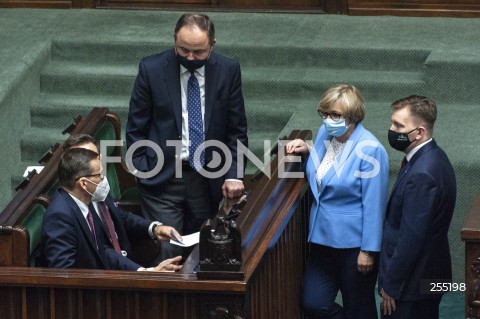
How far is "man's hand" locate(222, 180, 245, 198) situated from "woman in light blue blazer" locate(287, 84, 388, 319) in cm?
52

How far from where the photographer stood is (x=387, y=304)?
6523 mm

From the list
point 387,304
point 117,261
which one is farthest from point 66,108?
point 387,304

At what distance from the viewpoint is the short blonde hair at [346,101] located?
21.7 ft

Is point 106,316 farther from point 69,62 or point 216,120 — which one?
point 69,62

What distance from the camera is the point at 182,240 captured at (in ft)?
21.7

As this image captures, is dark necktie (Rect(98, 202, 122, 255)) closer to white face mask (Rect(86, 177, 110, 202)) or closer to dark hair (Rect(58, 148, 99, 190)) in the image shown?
white face mask (Rect(86, 177, 110, 202))

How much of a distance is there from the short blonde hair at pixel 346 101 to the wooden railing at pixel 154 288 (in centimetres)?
59

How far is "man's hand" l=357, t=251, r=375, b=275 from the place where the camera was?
6625 mm

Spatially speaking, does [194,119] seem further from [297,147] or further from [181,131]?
[297,147]

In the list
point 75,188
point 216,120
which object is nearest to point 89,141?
point 75,188

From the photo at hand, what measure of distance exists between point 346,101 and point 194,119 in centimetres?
98

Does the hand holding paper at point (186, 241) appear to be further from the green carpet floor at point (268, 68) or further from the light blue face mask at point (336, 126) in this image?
the green carpet floor at point (268, 68)

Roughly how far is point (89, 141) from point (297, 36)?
3.51m

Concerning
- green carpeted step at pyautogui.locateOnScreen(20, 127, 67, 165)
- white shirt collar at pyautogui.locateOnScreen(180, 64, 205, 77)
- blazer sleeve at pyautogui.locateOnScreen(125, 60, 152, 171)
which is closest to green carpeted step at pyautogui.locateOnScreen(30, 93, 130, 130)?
green carpeted step at pyautogui.locateOnScreen(20, 127, 67, 165)
